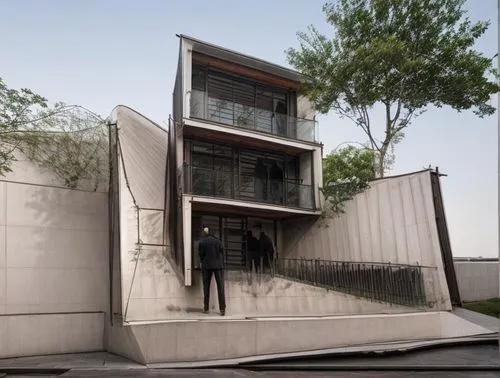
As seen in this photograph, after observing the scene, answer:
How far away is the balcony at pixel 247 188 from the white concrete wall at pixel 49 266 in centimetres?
383

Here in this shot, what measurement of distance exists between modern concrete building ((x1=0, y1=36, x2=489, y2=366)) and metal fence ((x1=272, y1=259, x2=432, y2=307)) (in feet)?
0.13

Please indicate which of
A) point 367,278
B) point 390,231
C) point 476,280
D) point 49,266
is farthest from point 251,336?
point 476,280

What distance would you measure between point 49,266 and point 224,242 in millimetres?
7573

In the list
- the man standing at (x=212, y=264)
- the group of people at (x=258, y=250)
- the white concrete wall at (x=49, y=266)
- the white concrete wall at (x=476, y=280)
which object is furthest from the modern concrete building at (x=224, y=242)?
the white concrete wall at (x=476, y=280)

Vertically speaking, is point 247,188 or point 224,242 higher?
point 247,188

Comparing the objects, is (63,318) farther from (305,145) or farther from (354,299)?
(305,145)

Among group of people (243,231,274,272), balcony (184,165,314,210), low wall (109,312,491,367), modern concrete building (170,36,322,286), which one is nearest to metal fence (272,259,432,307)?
low wall (109,312,491,367)

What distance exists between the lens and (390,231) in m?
16.0

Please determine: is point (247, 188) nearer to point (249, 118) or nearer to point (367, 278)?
point (249, 118)

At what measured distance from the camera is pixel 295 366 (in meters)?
8.96

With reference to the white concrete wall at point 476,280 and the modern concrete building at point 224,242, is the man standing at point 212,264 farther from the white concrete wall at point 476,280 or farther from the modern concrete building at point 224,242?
the white concrete wall at point 476,280

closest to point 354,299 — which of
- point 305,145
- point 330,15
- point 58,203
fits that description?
point 305,145

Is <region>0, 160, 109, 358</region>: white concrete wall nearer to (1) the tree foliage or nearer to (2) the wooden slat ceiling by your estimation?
(1) the tree foliage

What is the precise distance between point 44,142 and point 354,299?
9.22 metres
